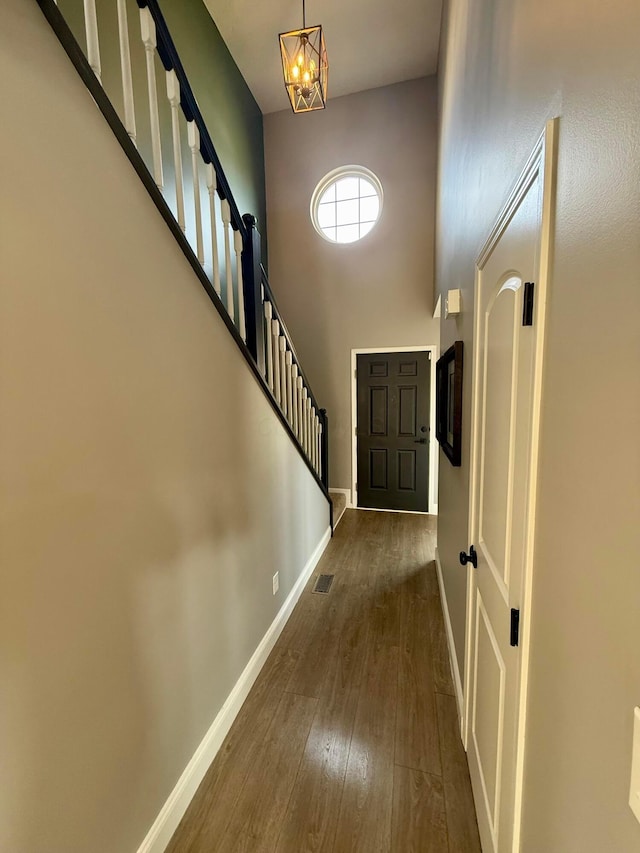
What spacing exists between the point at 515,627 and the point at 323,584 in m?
2.16

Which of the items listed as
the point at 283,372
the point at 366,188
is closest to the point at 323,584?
the point at 283,372

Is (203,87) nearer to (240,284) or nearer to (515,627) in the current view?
(240,284)

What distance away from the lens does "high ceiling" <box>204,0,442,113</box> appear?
3.35m

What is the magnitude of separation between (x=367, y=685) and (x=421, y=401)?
3211 mm

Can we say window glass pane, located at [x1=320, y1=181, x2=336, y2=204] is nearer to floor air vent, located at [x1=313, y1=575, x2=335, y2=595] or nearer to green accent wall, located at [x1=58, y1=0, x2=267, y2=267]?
green accent wall, located at [x1=58, y1=0, x2=267, y2=267]

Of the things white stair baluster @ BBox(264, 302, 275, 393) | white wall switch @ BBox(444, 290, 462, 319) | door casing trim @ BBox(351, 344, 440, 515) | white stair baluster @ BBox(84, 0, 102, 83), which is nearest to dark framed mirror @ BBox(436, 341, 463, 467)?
white wall switch @ BBox(444, 290, 462, 319)

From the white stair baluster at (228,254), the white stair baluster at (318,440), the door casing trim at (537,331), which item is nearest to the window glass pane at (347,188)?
the white stair baluster at (318,440)

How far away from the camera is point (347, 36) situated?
3.60 meters

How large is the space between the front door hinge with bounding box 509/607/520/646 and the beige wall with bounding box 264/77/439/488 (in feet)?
12.6

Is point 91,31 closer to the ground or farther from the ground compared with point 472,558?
farther from the ground

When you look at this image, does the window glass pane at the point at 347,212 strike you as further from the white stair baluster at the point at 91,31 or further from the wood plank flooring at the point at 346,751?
the wood plank flooring at the point at 346,751

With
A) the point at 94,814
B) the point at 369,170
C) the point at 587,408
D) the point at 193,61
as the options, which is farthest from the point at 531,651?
Answer: the point at 369,170

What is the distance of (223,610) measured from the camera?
5.36 feet

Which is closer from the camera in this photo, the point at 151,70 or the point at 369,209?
the point at 151,70
